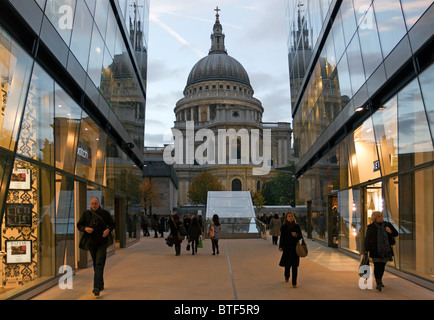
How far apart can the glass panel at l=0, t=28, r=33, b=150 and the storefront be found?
7769 millimetres

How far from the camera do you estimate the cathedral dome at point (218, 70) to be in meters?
134

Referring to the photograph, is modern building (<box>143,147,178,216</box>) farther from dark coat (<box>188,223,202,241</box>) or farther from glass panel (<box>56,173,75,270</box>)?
glass panel (<box>56,173,75,270</box>)

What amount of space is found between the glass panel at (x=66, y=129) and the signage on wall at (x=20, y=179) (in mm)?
2053

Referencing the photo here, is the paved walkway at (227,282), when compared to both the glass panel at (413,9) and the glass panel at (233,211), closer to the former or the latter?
the glass panel at (413,9)

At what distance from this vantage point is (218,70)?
135 m

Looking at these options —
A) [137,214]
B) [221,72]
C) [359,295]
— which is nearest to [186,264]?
[359,295]

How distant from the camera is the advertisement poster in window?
8.16m

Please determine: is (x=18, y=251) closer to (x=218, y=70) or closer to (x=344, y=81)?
(x=344, y=81)

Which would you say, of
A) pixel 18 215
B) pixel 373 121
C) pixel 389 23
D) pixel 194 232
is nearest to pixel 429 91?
Result: pixel 389 23

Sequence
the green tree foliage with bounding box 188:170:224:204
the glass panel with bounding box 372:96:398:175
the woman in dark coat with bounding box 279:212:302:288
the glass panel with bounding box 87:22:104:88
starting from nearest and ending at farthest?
the woman in dark coat with bounding box 279:212:302:288 < the glass panel with bounding box 372:96:398:175 < the glass panel with bounding box 87:22:104:88 < the green tree foliage with bounding box 188:170:224:204

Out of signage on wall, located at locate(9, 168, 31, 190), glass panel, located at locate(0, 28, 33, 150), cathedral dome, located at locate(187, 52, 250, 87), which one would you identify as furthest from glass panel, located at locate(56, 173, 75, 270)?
cathedral dome, located at locate(187, 52, 250, 87)

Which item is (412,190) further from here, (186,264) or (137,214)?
(137,214)

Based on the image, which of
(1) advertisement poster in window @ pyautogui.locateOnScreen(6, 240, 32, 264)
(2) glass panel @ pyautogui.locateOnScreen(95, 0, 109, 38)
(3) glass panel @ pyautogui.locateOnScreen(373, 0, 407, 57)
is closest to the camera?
(1) advertisement poster in window @ pyautogui.locateOnScreen(6, 240, 32, 264)

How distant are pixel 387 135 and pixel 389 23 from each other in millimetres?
2940
